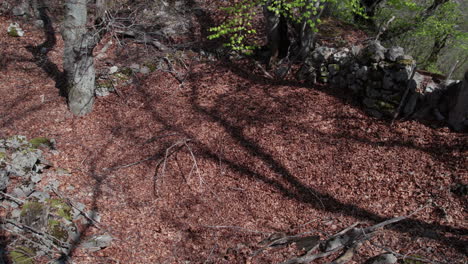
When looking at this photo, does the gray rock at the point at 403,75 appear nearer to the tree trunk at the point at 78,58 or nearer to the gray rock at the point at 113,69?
the tree trunk at the point at 78,58

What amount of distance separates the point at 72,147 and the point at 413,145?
750cm

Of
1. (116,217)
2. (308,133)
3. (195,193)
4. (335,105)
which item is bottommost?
(116,217)

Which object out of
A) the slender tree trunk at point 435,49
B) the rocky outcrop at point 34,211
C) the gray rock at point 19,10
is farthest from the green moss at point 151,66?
the slender tree trunk at point 435,49

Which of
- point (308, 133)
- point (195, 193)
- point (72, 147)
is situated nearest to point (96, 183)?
point (72, 147)

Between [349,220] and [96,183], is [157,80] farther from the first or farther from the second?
[349,220]

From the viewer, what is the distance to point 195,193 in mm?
5977

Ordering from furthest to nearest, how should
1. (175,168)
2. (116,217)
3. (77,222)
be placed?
(175,168), (116,217), (77,222)

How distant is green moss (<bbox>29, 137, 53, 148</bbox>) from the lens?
6.42 m

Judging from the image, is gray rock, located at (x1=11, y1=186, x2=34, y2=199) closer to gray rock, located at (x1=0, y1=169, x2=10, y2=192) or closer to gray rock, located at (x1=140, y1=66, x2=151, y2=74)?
gray rock, located at (x1=0, y1=169, x2=10, y2=192)

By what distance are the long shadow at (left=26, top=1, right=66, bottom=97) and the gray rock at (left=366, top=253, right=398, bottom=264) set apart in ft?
28.3

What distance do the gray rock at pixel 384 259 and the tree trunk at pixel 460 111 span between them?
3376 mm

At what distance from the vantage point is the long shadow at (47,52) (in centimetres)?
900

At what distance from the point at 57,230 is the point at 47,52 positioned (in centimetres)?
783

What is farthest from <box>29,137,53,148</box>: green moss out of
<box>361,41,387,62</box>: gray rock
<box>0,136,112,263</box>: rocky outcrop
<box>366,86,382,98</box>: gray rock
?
<box>361,41,387,62</box>: gray rock
